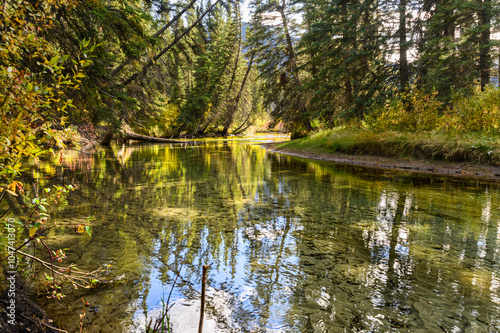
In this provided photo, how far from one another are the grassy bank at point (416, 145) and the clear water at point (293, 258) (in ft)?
12.6

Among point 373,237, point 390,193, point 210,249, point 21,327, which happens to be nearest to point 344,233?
point 373,237

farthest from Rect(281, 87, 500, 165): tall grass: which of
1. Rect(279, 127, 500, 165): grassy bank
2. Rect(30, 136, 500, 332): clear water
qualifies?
Rect(30, 136, 500, 332): clear water

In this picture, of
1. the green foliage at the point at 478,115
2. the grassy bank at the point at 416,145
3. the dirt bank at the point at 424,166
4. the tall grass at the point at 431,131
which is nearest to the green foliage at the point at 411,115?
the tall grass at the point at 431,131

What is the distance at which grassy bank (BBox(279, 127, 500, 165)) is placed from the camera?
1095 centimetres

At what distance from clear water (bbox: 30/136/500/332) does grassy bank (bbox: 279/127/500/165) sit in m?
3.86

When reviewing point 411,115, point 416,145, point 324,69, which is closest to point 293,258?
point 416,145

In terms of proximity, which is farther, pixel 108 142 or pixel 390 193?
pixel 108 142

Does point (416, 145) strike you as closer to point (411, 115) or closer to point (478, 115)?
point (411, 115)

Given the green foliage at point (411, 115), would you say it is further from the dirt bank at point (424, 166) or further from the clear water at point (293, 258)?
the clear water at point (293, 258)

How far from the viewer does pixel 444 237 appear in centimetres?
472

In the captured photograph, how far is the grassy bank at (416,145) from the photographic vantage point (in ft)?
35.9

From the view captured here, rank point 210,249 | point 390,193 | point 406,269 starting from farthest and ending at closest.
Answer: point 390,193, point 210,249, point 406,269

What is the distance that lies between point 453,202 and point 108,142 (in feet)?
97.5

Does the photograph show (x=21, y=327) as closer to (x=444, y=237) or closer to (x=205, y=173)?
(x=444, y=237)
